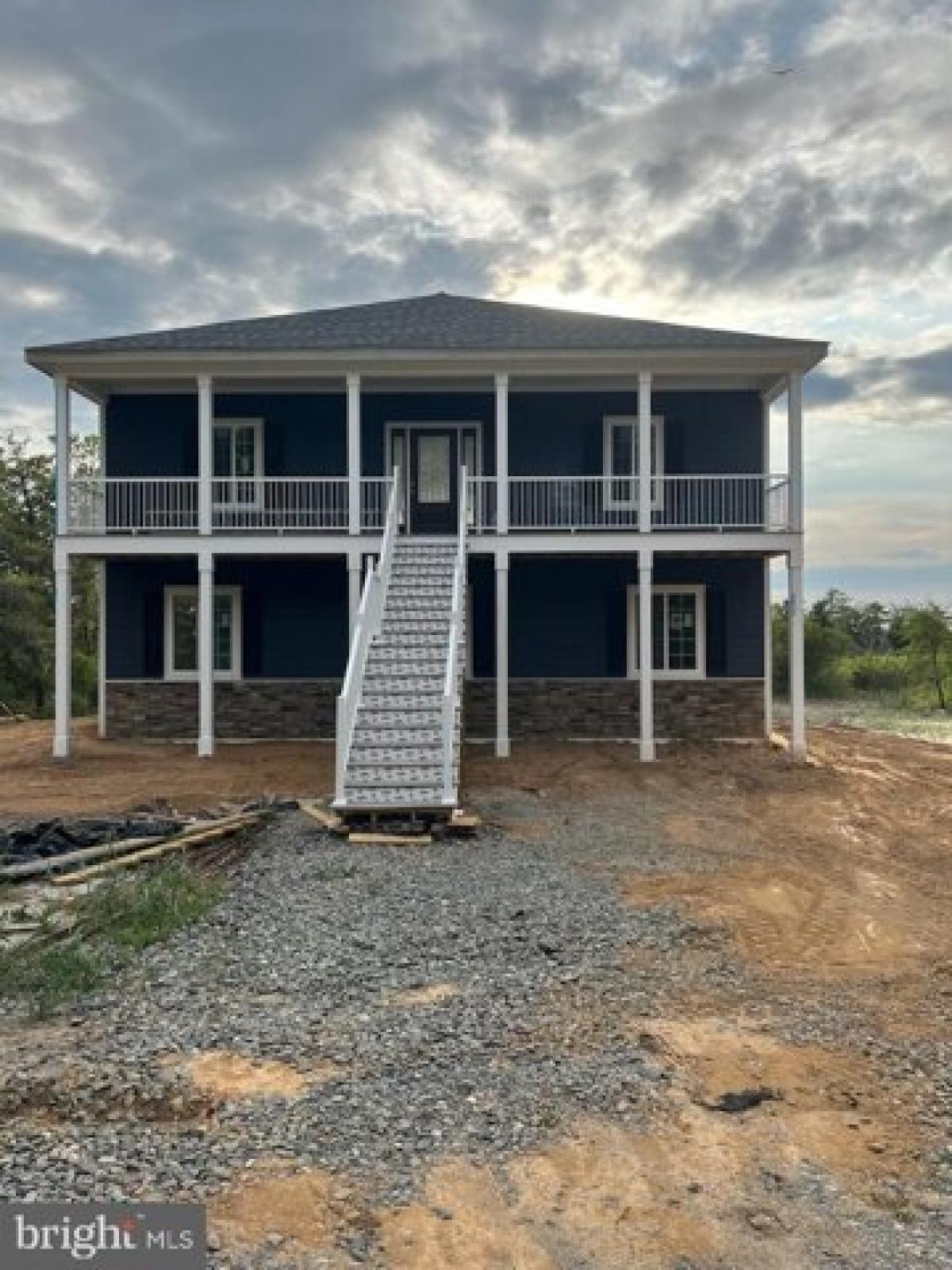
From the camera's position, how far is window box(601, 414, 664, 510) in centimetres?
1653

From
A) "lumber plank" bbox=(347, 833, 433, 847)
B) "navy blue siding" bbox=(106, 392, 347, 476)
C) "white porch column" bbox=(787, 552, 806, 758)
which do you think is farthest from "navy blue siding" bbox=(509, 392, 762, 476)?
"lumber plank" bbox=(347, 833, 433, 847)

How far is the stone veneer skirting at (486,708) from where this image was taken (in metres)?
A: 16.2

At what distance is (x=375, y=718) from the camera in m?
10.6

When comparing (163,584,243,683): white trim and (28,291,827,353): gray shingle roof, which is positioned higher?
(28,291,827,353): gray shingle roof

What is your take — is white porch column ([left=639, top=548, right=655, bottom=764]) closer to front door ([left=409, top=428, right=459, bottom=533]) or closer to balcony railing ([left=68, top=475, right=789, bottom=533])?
balcony railing ([left=68, top=475, right=789, bottom=533])

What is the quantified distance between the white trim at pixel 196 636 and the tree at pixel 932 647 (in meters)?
20.6

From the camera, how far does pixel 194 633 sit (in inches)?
666

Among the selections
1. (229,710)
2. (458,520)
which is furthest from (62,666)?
(458,520)

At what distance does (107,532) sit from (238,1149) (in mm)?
12879

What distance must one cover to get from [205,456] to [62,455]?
218 centimetres

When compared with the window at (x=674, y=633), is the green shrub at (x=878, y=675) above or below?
below

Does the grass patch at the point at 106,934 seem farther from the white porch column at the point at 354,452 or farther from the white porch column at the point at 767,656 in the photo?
the white porch column at the point at 767,656

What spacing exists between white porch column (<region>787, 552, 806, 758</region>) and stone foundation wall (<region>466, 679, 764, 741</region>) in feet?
5.52

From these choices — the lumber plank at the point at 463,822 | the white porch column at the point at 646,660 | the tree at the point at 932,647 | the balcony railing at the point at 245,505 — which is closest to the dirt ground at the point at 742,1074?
the lumber plank at the point at 463,822
